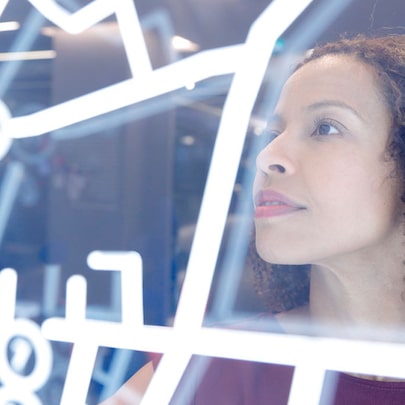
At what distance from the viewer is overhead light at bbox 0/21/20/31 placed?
135 centimetres

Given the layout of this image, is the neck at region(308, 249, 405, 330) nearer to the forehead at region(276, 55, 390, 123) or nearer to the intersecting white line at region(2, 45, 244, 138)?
the forehead at region(276, 55, 390, 123)

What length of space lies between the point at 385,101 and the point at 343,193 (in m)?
0.17

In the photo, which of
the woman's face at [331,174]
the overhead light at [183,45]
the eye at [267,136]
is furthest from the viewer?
the overhead light at [183,45]

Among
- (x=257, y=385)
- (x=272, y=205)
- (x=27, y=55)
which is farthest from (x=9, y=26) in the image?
(x=257, y=385)

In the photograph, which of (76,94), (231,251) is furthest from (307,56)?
(76,94)

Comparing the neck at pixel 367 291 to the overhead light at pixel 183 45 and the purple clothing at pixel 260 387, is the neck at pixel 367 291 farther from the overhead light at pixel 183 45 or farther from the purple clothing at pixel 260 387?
the overhead light at pixel 183 45

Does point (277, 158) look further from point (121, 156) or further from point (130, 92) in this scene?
point (121, 156)

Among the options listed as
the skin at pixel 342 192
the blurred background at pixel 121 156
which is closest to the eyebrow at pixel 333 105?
the skin at pixel 342 192

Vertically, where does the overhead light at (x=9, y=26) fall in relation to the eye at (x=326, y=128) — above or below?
above

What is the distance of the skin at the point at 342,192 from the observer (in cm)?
87

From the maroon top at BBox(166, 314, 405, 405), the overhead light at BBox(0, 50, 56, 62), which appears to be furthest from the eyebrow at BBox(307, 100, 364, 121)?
the overhead light at BBox(0, 50, 56, 62)

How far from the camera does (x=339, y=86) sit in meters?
0.90

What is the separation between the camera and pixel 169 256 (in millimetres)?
1169

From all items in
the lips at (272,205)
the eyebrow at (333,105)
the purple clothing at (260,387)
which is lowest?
the purple clothing at (260,387)
